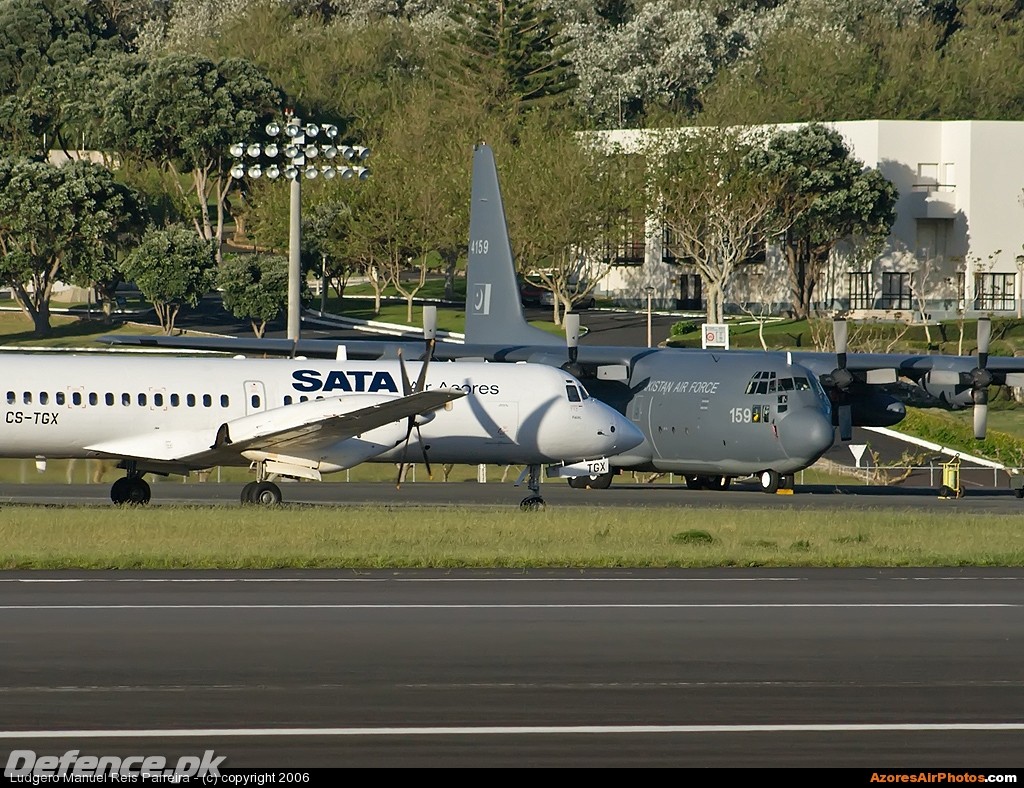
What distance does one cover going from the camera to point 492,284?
47.8 m

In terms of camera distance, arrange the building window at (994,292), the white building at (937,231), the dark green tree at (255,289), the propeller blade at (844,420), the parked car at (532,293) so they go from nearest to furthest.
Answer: the propeller blade at (844,420), the dark green tree at (255,289), the building window at (994,292), the white building at (937,231), the parked car at (532,293)

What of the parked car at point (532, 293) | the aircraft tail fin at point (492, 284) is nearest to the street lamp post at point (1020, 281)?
the parked car at point (532, 293)

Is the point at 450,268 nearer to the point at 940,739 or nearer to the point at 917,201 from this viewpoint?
the point at 917,201

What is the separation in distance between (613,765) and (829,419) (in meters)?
27.7

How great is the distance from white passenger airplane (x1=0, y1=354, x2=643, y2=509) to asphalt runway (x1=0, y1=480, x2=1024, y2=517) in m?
1.20

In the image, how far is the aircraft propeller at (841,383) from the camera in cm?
4041

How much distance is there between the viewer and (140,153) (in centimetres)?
10275

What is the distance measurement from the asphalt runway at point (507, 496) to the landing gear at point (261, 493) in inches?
24.0

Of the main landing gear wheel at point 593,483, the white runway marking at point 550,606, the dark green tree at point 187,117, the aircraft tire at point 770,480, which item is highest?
the dark green tree at point 187,117

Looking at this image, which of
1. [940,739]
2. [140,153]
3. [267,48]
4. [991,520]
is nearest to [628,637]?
[940,739]

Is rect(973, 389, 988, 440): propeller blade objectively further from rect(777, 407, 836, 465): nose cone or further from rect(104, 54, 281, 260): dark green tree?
rect(104, 54, 281, 260): dark green tree

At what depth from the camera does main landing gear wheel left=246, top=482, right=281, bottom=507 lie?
30719 millimetres

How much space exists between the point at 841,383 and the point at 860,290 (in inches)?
2265

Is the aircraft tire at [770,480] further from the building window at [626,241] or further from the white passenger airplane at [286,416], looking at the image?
the building window at [626,241]
